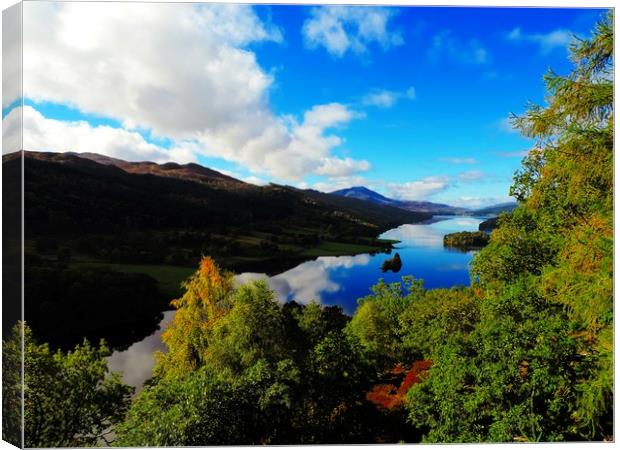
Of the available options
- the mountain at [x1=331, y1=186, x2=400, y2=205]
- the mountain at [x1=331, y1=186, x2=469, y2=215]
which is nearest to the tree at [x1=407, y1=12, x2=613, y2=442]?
the mountain at [x1=331, y1=186, x2=469, y2=215]

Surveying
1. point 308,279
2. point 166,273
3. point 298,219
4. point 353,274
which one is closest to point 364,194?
point 298,219

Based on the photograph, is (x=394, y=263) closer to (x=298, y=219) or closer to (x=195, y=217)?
(x=298, y=219)

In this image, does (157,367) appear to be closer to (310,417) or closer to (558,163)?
(310,417)

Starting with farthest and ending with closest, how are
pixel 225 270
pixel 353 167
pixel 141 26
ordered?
pixel 225 270, pixel 353 167, pixel 141 26

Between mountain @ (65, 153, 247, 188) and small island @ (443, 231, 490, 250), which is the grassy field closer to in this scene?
mountain @ (65, 153, 247, 188)

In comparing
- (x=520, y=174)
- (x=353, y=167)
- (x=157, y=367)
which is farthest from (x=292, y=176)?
(x=157, y=367)

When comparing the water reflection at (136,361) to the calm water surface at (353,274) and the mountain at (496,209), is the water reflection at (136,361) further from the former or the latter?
the mountain at (496,209)
